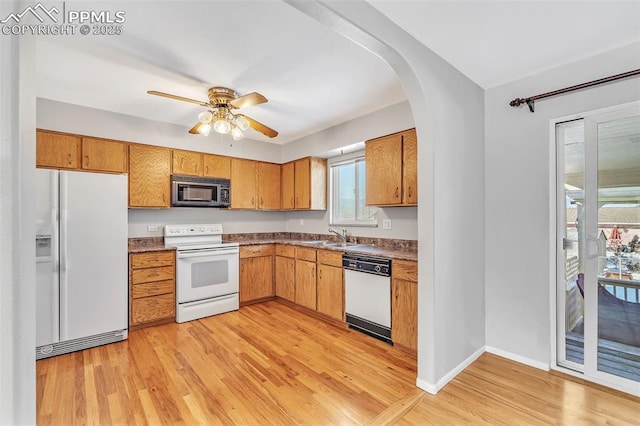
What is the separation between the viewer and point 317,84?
9.07 feet

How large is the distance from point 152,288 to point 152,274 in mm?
162

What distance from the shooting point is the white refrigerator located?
264 centimetres

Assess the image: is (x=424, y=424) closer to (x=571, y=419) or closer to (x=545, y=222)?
(x=571, y=419)

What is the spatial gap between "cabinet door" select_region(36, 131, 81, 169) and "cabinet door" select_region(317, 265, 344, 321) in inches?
121

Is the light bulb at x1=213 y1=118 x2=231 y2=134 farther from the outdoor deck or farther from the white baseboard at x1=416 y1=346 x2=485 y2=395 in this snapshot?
the outdoor deck

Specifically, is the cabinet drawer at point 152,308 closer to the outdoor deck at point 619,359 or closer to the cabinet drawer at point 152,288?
the cabinet drawer at point 152,288

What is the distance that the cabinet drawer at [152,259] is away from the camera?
3.28 metres

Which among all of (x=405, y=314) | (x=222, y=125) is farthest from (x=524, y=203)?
(x=222, y=125)

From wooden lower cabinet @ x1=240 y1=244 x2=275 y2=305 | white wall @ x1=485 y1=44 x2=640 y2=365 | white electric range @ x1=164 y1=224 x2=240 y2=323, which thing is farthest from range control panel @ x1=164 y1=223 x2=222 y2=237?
white wall @ x1=485 y1=44 x2=640 y2=365

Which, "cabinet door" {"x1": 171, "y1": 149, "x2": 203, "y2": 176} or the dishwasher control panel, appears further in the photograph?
"cabinet door" {"x1": 171, "y1": 149, "x2": 203, "y2": 176}

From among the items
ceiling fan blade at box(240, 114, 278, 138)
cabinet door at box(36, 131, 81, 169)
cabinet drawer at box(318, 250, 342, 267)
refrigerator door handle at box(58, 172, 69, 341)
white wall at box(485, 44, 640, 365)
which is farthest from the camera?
cabinet drawer at box(318, 250, 342, 267)

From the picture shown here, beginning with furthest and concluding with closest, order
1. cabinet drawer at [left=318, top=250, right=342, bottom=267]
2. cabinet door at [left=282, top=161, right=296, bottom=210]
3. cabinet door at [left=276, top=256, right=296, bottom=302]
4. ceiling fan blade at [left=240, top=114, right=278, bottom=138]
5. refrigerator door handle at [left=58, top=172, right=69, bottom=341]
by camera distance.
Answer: cabinet door at [left=282, top=161, right=296, bottom=210] → cabinet door at [left=276, top=256, right=296, bottom=302] → cabinet drawer at [left=318, top=250, right=342, bottom=267] → ceiling fan blade at [left=240, top=114, right=278, bottom=138] → refrigerator door handle at [left=58, top=172, right=69, bottom=341]

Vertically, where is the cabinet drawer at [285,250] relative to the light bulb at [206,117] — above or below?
below

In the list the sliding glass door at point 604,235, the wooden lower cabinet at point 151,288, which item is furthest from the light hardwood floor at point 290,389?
the wooden lower cabinet at point 151,288
